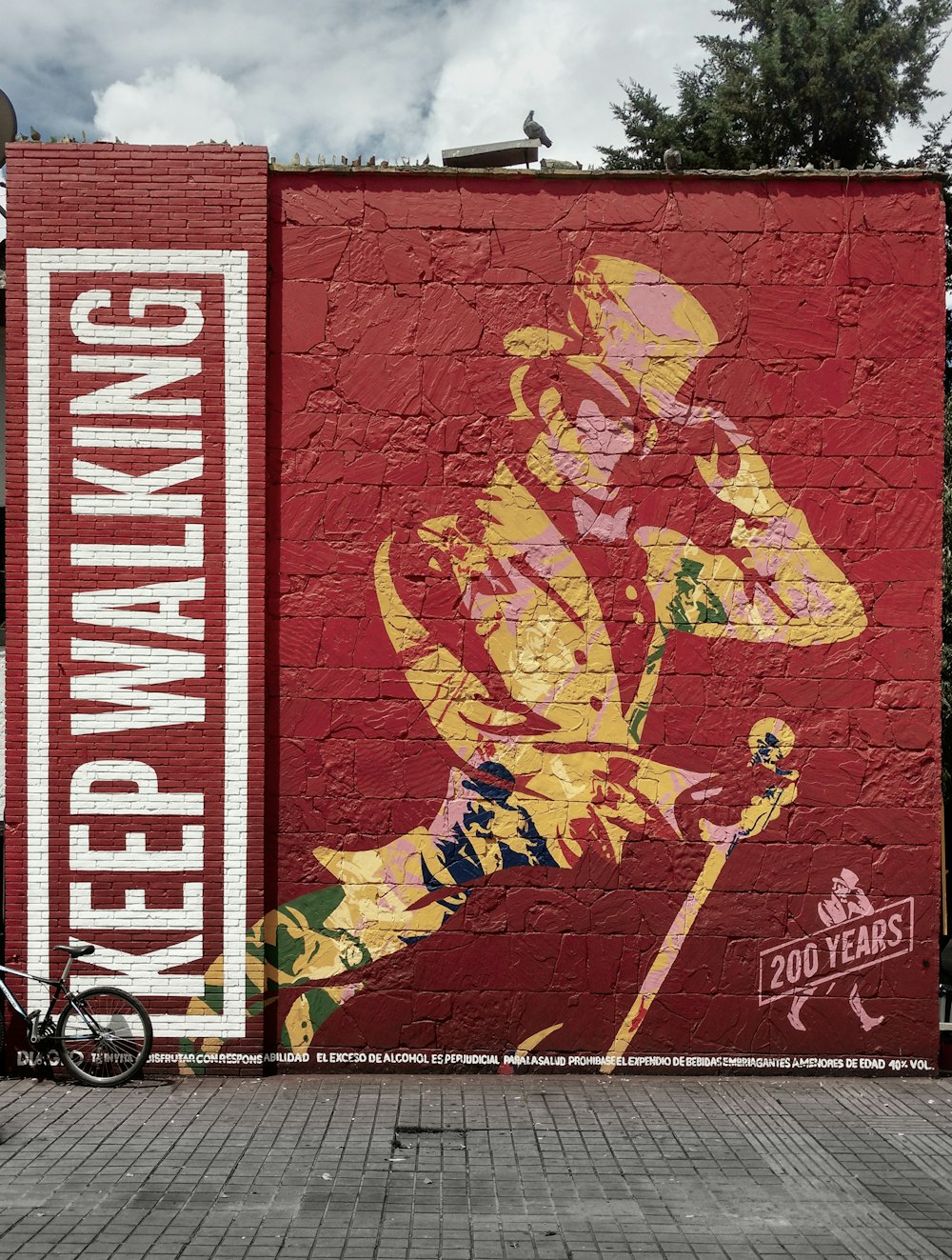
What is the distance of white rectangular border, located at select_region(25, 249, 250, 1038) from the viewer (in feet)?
26.9

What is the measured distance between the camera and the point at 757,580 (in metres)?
8.38

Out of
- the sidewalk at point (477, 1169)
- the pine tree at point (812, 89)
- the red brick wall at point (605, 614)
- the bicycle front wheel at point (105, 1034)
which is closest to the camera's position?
the sidewalk at point (477, 1169)

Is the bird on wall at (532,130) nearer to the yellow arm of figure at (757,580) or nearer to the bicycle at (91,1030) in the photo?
the yellow arm of figure at (757,580)

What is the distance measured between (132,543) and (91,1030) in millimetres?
3413

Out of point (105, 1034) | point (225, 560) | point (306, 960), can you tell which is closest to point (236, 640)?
point (225, 560)

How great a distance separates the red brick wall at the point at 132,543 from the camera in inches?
323

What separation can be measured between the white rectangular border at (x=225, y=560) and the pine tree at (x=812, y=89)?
49.6 ft

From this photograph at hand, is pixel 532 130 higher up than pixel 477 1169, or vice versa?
pixel 532 130

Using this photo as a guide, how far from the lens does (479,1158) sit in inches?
267

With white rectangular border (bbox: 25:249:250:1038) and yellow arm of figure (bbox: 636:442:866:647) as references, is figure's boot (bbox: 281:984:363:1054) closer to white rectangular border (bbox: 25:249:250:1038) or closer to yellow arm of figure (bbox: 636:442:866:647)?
white rectangular border (bbox: 25:249:250:1038)

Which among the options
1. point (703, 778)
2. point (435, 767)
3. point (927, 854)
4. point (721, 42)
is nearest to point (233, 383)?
point (435, 767)

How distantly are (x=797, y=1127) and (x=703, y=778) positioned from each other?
237 cm

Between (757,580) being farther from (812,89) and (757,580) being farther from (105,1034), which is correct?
(812,89)

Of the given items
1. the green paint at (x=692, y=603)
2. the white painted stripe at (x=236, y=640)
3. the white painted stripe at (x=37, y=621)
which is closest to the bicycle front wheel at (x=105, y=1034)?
the white painted stripe at (x=37, y=621)
